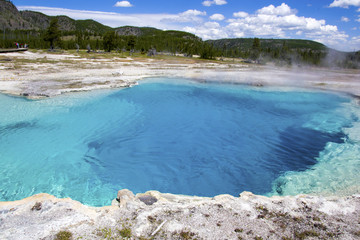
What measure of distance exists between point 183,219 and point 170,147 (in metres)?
6.49

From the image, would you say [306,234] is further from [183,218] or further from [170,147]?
[170,147]

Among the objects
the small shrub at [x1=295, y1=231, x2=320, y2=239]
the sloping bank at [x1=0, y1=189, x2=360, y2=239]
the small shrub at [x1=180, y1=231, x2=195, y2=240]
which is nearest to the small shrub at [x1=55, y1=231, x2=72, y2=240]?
the sloping bank at [x1=0, y1=189, x2=360, y2=239]

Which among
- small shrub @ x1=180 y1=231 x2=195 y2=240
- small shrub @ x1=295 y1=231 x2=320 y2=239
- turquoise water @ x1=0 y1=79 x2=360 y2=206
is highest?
small shrub @ x1=295 y1=231 x2=320 y2=239

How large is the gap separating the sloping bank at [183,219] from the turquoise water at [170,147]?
6.11ft

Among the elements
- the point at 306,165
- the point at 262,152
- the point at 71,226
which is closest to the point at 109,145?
the point at 71,226

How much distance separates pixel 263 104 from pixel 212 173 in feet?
42.0

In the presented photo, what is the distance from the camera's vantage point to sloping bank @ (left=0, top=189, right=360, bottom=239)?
4.66 metres

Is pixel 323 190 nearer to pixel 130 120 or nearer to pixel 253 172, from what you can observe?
pixel 253 172

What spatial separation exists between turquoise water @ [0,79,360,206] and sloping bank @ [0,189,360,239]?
1.86m

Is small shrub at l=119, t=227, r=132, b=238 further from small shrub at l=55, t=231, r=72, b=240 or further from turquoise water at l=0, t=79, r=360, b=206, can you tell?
turquoise water at l=0, t=79, r=360, b=206

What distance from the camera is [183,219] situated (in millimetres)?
5141

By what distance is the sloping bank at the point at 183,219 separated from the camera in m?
4.66

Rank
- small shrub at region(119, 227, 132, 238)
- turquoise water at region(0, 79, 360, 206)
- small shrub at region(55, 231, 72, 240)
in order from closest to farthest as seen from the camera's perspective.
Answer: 1. small shrub at region(55, 231, 72, 240)
2. small shrub at region(119, 227, 132, 238)
3. turquoise water at region(0, 79, 360, 206)

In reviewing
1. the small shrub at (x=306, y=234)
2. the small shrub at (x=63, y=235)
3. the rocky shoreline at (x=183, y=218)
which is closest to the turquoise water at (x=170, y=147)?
the rocky shoreline at (x=183, y=218)
